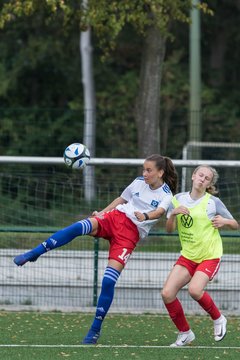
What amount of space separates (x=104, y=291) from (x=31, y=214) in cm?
521

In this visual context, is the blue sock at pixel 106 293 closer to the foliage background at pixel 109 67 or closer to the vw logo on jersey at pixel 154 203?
the vw logo on jersey at pixel 154 203

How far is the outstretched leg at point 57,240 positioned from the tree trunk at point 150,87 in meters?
9.33

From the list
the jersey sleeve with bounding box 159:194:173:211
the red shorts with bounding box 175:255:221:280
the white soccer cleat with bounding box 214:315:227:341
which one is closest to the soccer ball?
the jersey sleeve with bounding box 159:194:173:211

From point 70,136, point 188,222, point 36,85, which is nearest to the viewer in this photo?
point 188,222

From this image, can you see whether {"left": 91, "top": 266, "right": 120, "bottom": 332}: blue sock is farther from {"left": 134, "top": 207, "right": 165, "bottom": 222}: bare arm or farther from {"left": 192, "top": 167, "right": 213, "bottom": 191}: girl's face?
{"left": 192, "top": 167, "right": 213, "bottom": 191}: girl's face

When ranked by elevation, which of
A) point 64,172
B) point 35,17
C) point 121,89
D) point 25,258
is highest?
point 35,17

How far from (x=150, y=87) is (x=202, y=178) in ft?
33.0

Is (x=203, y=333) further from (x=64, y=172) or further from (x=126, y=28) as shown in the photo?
(x=126, y=28)

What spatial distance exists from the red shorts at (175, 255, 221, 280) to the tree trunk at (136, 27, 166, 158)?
9.41 meters

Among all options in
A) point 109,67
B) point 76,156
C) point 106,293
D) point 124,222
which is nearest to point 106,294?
point 106,293

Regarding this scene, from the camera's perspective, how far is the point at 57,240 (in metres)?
10.8

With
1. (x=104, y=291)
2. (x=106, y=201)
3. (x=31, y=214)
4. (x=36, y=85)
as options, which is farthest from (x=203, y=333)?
(x=36, y=85)

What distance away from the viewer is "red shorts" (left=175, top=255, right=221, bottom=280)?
35.4 ft

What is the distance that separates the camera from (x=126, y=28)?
3122cm
